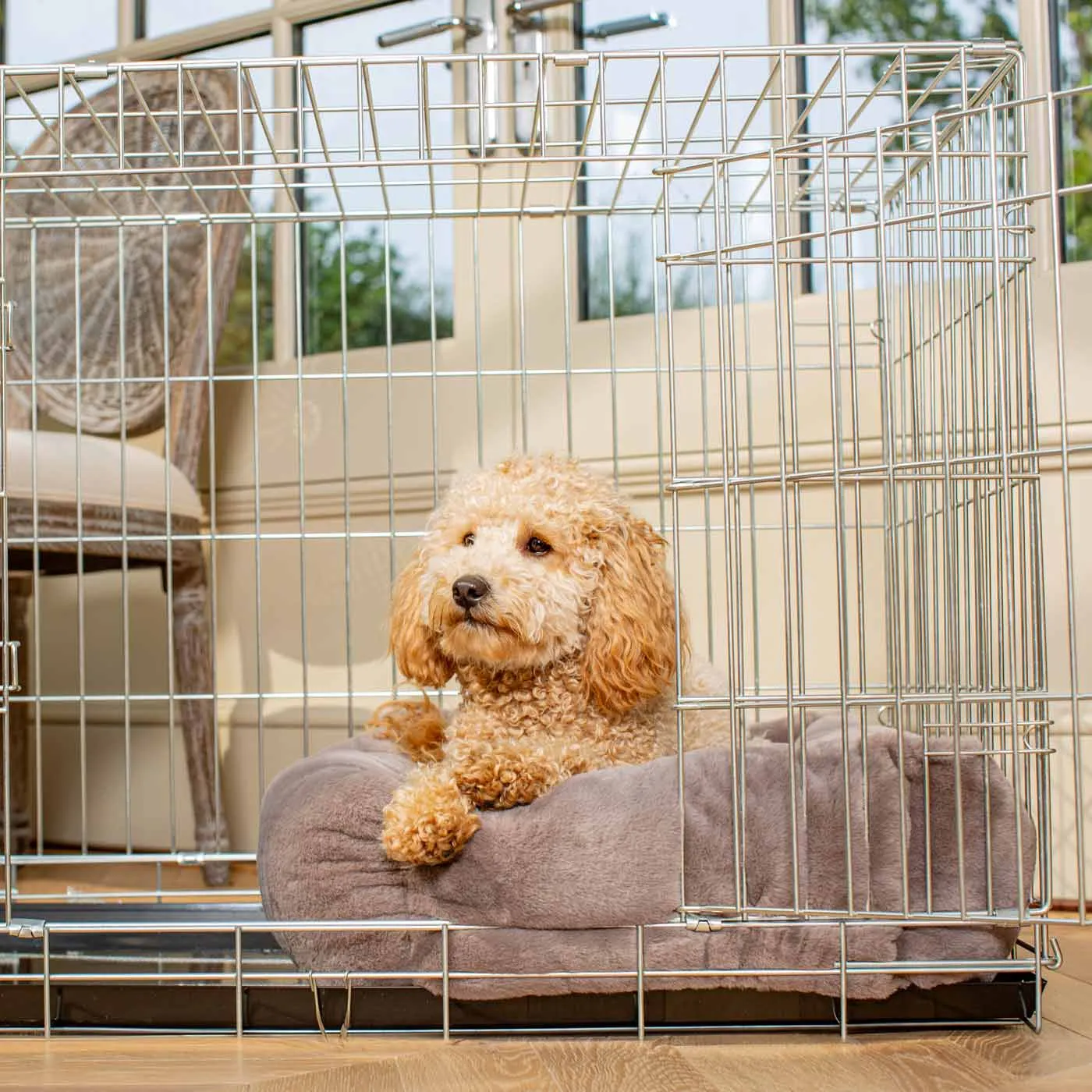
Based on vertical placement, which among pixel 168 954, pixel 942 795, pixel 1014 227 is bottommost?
pixel 168 954

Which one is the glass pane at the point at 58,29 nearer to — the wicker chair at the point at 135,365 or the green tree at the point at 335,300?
the wicker chair at the point at 135,365

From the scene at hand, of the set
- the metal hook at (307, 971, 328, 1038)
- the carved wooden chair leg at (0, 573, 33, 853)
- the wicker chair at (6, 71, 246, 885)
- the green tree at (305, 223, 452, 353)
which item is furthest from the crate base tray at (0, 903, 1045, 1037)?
the green tree at (305, 223, 452, 353)

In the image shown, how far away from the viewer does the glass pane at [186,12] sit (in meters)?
2.79

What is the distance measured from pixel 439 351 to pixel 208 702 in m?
0.87

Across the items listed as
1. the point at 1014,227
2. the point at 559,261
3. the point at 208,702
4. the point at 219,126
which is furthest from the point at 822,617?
the point at 219,126

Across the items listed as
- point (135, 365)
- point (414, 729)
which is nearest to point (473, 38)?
point (135, 365)

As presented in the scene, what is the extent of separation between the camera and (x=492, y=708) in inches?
59.6

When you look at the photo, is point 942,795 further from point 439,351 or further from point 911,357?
point 439,351

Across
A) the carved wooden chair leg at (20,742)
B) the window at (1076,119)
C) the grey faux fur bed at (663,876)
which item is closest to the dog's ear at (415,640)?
the grey faux fur bed at (663,876)

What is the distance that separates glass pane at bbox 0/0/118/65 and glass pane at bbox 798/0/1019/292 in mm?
1742

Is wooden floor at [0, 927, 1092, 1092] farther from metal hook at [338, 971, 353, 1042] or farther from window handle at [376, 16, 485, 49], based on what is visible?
window handle at [376, 16, 485, 49]

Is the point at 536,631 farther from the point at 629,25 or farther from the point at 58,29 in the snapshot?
the point at 58,29

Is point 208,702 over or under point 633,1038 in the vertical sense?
over

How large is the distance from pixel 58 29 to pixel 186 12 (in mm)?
421
